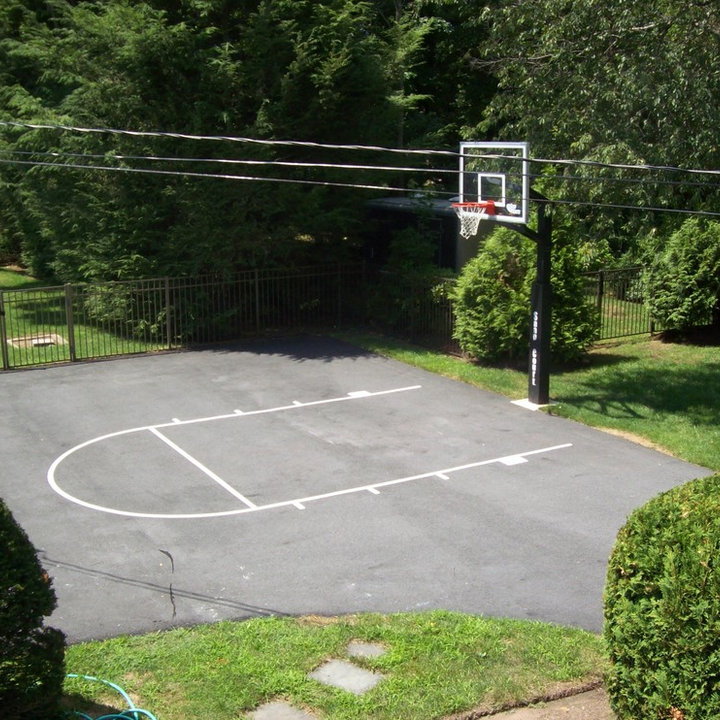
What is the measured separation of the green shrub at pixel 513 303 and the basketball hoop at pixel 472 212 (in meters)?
2.50

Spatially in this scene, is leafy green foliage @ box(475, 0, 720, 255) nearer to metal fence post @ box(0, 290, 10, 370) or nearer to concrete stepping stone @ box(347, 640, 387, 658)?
concrete stepping stone @ box(347, 640, 387, 658)

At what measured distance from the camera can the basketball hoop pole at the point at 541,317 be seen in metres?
17.7

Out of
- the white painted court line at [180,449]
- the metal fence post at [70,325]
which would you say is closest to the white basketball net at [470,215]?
the white painted court line at [180,449]

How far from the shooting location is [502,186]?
17.5 metres

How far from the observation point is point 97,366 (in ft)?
70.5

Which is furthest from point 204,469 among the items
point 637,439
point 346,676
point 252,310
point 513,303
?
point 252,310

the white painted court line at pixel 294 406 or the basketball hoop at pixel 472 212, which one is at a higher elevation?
the basketball hoop at pixel 472 212

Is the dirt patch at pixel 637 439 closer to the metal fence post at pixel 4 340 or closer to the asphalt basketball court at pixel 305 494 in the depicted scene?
the asphalt basketball court at pixel 305 494

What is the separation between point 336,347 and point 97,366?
5.59 m

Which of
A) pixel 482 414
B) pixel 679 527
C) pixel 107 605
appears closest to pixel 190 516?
pixel 107 605

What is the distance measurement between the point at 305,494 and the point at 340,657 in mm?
4855

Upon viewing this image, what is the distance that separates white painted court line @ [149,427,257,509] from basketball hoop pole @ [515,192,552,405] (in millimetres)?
6623

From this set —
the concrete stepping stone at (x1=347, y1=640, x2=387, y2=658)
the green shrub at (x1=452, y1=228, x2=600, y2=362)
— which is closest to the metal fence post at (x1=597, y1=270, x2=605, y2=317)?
the green shrub at (x1=452, y1=228, x2=600, y2=362)

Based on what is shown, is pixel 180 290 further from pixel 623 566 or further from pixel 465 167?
pixel 623 566
